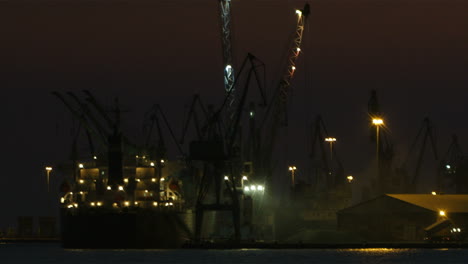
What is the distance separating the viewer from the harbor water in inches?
5615

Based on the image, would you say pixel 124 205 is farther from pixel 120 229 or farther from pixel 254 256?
pixel 254 256

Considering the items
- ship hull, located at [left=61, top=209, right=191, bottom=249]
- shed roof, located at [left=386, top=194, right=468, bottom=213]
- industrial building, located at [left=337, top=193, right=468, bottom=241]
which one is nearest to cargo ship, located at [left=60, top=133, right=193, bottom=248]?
ship hull, located at [left=61, top=209, right=191, bottom=249]

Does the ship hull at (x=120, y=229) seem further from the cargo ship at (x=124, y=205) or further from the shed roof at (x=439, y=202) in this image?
the shed roof at (x=439, y=202)

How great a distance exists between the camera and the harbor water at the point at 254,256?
143 metres

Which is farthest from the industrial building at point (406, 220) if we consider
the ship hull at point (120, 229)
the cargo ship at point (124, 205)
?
the ship hull at point (120, 229)

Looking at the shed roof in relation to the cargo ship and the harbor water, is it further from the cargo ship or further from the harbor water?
the cargo ship

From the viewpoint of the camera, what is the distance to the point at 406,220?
177 m

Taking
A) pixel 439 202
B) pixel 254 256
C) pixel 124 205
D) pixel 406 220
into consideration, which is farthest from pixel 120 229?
pixel 439 202

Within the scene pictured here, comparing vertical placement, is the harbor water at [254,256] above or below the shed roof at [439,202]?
below

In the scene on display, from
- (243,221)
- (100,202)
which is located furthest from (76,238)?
(243,221)

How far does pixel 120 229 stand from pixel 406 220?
4236 cm

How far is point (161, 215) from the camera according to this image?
573 feet

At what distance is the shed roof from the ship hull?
3487 cm

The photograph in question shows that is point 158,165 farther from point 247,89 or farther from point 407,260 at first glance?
point 407,260
